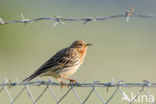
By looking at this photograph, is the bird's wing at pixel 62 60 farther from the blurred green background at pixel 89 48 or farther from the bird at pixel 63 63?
the blurred green background at pixel 89 48

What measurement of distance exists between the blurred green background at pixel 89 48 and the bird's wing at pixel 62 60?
3.27m

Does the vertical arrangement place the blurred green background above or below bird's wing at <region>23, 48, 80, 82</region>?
above

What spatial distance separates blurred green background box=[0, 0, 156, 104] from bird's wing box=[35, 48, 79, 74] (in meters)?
3.27

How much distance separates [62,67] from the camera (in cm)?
1038

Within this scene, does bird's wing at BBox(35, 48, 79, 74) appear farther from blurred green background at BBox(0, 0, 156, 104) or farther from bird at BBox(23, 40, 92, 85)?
blurred green background at BBox(0, 0, 156, 104)

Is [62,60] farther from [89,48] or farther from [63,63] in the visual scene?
[89,48]

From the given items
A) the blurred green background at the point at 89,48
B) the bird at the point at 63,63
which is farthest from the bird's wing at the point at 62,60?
the blurred green background at the point at 89,48

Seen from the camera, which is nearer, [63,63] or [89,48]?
[63,63]

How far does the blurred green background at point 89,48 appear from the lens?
17.4 meters

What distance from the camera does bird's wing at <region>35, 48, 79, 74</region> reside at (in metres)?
10.2

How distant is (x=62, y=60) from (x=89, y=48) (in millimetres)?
10668

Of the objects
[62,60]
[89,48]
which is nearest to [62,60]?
[62,60]

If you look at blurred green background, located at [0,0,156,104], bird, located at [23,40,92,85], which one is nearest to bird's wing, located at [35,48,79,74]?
bird, located at [23,40,92,85]

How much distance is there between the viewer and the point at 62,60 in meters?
10.4
